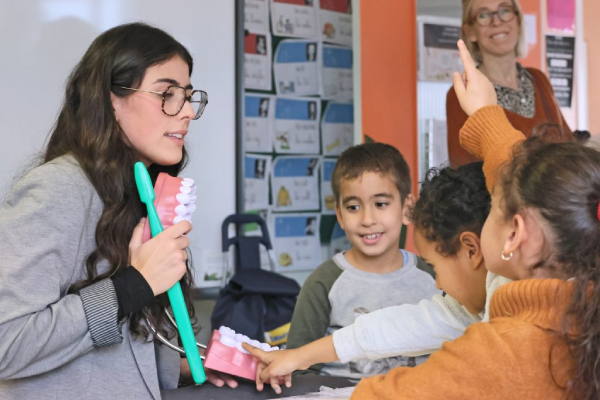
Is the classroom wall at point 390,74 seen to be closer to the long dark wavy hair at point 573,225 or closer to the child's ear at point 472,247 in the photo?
the child's ear at point 472,247

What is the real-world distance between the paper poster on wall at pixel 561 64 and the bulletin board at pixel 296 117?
1085 millimetres

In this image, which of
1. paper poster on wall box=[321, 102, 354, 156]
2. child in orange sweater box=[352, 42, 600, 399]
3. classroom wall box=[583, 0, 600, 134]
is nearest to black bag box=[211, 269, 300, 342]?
paper poster on wall box=[321, 102, 354, 156]

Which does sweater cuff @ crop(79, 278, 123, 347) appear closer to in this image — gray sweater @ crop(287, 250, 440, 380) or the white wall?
gray sweater @ crop(287, 250, 440, 380)

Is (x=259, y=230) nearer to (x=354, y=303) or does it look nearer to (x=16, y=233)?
(x=354, y=303)

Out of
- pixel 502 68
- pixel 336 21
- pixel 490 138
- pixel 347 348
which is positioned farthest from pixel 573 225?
pixel 336 21

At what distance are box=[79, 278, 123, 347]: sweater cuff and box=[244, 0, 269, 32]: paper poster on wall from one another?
2322 millimetres

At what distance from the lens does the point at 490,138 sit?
135cm

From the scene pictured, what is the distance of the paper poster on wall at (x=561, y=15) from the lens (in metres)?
3.88

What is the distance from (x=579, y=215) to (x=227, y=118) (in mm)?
2338

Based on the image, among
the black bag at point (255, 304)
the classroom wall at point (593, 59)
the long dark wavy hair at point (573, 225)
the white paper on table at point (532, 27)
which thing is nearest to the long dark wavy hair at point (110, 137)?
the long dark wavy hair at point (573, 225)

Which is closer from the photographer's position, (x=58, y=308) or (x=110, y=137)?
(x=58, y=308)

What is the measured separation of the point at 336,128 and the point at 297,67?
0.38 m

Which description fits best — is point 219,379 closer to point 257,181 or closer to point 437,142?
point 257,181

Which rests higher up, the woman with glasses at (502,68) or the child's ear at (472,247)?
the woman with glasses at (502,68)
